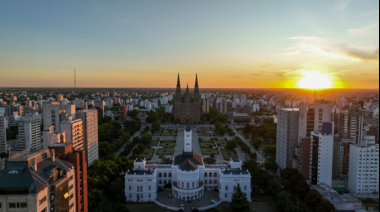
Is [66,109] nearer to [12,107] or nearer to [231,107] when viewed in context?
[12,107]

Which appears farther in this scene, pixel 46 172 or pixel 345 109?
pixel 345 109

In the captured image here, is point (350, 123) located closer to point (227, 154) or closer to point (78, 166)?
point (227, 154)

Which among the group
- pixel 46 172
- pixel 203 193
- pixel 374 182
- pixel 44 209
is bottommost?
pixel 203 193

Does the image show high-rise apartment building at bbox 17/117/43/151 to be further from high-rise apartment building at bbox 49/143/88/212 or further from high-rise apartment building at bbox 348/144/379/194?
high-rise apartment building at bbox 348/144/379/194

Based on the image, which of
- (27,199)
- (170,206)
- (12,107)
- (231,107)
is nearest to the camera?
(27,199)

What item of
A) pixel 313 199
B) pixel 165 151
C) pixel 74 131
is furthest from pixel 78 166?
pixel 165 151

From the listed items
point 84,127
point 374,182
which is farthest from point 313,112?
point 84,127

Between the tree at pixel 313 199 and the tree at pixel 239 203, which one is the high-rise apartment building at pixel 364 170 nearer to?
the tree at pixel 313 199
